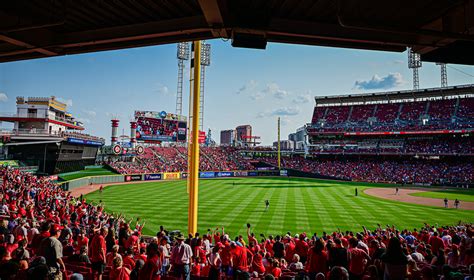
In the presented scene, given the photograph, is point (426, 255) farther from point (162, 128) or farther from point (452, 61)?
point (162, 128)

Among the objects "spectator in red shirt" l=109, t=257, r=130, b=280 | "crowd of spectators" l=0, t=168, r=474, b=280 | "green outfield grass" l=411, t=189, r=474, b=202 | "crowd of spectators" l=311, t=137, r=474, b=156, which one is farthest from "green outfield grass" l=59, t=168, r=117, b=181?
"crowd of spectators" l=311, t=137, r=474, b=156

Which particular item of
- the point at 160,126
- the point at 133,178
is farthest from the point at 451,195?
the point at 160,126

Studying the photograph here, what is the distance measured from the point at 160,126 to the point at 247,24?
2325 inches

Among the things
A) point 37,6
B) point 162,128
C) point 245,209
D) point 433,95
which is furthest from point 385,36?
point 433,95

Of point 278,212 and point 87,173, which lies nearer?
point 278,212

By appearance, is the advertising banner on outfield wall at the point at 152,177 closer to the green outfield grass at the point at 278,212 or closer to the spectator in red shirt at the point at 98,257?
the green outfield grass at the point at 278,212

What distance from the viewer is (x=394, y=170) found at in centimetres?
5588

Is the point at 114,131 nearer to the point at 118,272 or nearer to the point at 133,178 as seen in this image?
the point at 133,178

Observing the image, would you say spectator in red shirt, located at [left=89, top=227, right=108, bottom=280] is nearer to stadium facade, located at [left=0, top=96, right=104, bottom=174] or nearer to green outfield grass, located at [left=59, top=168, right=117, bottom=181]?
stadium facade, located at [left=0, top=96, right=104, bottom=174]

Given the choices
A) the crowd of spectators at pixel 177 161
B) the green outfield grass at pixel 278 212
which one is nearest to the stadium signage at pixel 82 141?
the crowd of spectators at pixel 177 161

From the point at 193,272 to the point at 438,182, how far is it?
55.1 meters

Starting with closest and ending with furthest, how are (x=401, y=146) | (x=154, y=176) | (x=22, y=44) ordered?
(x=22, y=44) < (x=154, y=176) < (x=401, y=146)

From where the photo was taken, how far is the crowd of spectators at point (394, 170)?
1969 inches

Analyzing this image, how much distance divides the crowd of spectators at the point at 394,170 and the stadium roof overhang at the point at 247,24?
5091 centimetres
